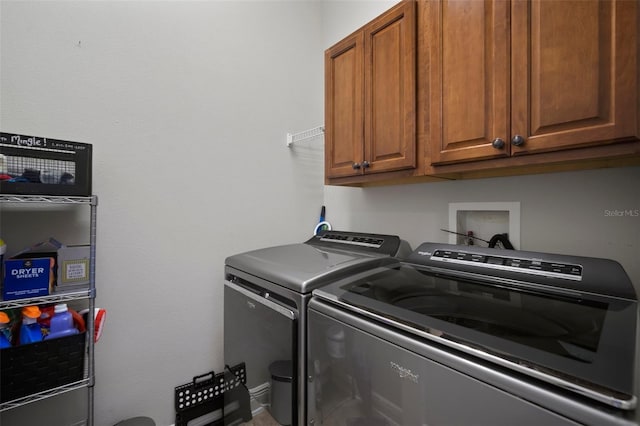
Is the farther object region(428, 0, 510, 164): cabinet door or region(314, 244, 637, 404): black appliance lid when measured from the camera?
region(428, 0, 510, 164): cabinet door

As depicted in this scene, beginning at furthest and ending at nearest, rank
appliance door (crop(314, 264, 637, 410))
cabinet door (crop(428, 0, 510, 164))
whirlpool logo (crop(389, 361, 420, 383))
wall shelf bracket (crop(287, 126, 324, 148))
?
wall shelf bracket (crop(287, 126, 324, 148))
cabinet door (crop(428, 0, 510, 164))
whirlpool logo (crop(389, 361, 420, 383))
appliance door (crop(314, 264, 637, 410))

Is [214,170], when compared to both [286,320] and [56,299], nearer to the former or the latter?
[56,299]

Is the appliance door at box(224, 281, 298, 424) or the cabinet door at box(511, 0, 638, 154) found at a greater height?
the cabinet door at box(511, 0, 638, 154)

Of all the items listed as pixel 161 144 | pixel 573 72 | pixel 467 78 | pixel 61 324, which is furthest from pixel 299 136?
pixel 61 324

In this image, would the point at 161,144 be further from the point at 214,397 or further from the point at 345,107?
the point at 214,397

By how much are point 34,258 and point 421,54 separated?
5.66 ft

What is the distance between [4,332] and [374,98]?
175 cm

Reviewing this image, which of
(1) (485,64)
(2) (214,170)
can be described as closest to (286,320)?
(2) (214,170)

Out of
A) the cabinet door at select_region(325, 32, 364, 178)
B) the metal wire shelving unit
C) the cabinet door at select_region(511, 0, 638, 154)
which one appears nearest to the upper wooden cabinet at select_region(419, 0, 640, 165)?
the cabinet door at select_region(511, 0, 638, 154)

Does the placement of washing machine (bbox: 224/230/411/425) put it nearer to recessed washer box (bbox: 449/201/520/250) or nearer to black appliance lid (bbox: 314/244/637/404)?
black appliance lid (bbox: 314/244/637/404)

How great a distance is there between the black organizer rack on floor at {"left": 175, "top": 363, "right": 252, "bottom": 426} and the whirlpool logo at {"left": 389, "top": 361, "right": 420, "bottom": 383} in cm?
95

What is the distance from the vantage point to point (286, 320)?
3.49 ft

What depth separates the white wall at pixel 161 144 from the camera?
125 centimetres

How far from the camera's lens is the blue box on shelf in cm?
100
